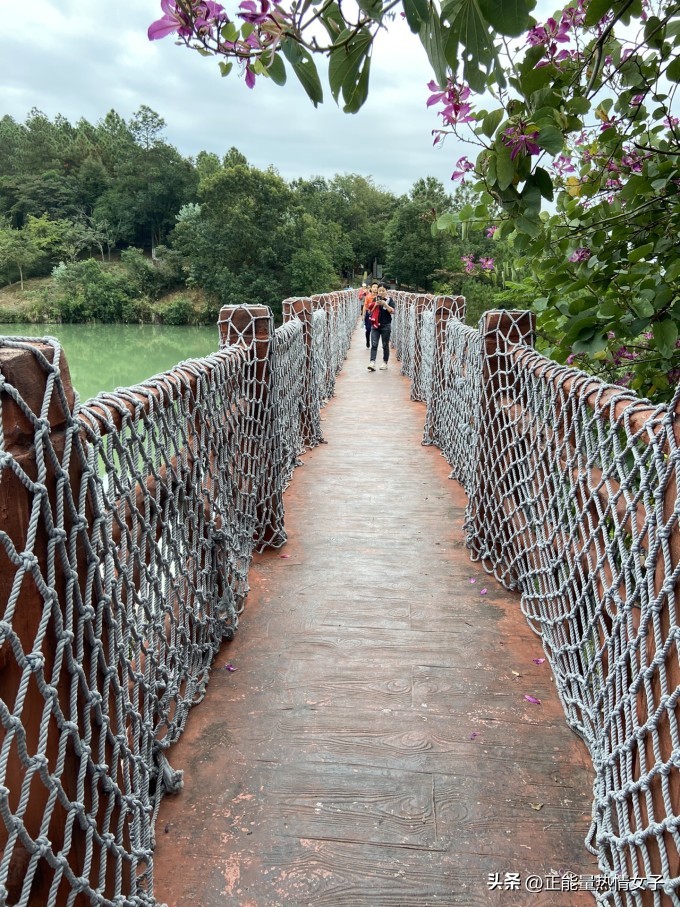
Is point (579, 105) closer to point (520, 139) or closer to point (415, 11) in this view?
point (520, 139)

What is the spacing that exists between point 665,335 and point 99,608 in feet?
5.35

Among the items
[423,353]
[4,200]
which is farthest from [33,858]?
[4,200]

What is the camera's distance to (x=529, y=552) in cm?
207

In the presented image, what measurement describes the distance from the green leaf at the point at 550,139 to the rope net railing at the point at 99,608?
101 cm

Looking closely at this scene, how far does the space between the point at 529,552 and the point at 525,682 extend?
1.60ft

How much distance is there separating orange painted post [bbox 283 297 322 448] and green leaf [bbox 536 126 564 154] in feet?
10.5

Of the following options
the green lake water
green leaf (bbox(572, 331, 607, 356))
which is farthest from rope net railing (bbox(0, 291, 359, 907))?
the green lake water

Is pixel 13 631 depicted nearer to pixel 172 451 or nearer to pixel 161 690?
pixel 161 690

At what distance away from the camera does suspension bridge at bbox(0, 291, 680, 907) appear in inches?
Answer: 33.8

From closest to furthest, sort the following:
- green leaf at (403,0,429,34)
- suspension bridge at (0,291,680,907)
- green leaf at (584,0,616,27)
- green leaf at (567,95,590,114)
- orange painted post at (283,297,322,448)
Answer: green leaf at (403,0,429,34) → suspension bridge at (0,291,680,907) → green leaf at (584,0,616,27) → green leaf at (567,95,590,114) → orange painted post at (283,297,322,448)

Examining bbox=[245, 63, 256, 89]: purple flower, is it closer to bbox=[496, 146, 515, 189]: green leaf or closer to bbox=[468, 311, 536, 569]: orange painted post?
bbox=[496, 146, 515, 189]: green leaf

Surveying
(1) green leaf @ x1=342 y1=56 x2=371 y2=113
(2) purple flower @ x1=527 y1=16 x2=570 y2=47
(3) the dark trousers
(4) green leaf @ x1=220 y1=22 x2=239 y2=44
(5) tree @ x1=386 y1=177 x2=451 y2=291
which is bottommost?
(3) the dark trousers

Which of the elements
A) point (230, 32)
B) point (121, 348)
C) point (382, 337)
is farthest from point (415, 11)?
point (121, 348)

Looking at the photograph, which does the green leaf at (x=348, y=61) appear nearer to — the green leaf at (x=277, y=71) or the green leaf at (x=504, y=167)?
the green leaf at (x=277, y=71)
